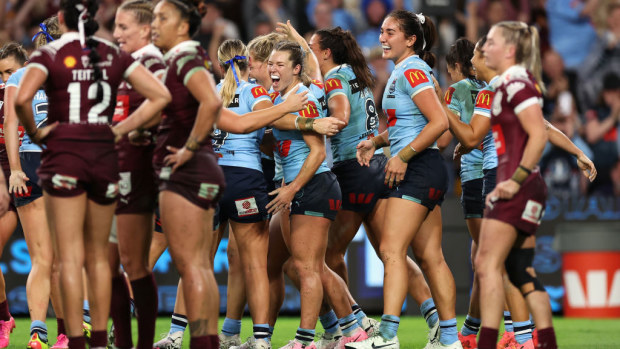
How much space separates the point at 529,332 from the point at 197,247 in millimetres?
2641

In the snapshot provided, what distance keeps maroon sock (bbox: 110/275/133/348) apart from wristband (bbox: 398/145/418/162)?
6.97ft

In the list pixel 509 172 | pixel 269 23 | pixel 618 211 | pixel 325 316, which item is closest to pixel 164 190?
pixel 509 172

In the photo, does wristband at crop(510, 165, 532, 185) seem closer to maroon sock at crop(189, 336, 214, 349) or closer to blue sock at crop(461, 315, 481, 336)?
maroon sock at crop(189, 336, 214, 349)

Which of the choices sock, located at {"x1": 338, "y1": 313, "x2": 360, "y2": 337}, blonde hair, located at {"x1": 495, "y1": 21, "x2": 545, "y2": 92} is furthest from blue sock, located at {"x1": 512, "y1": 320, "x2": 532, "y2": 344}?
blonde hair, located at {"x1": 495, "y1": 21, "x2": 545, "y2": 92}

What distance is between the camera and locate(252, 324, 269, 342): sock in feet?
20.1

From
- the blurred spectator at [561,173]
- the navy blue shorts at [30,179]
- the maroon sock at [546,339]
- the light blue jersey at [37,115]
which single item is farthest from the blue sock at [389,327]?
the blurred spectator at [561,173]

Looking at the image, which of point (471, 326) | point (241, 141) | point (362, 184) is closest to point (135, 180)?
point (241, 141)

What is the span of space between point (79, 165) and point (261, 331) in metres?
1.97

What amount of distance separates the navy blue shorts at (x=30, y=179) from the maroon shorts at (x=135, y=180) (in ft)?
5.44

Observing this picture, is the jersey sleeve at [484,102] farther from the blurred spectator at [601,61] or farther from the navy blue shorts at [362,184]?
the blurred spectator at [601,61]

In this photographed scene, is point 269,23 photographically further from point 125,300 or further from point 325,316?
point 125,300

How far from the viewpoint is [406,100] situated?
6.35 m

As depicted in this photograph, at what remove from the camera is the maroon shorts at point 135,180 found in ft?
17.1

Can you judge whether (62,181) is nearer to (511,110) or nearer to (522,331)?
(511,110)
